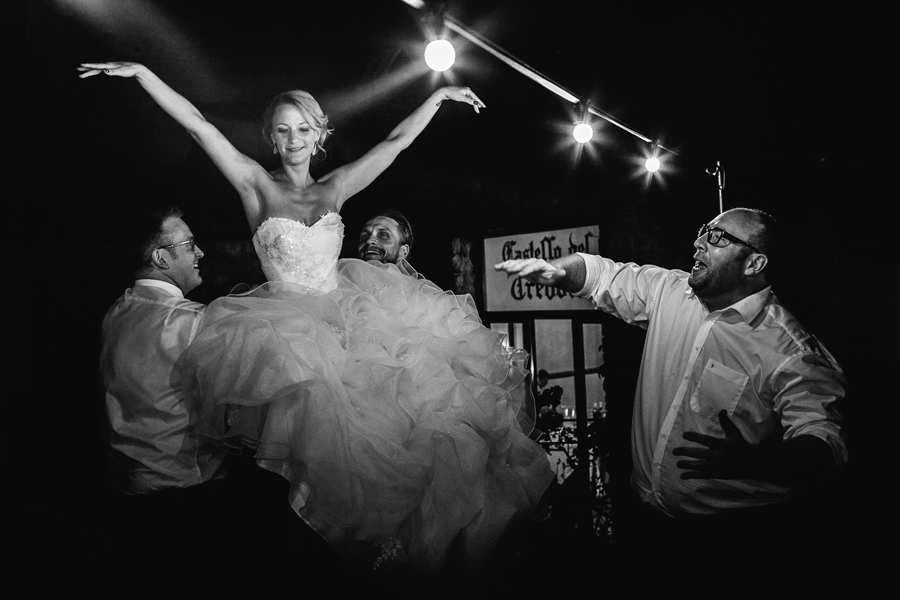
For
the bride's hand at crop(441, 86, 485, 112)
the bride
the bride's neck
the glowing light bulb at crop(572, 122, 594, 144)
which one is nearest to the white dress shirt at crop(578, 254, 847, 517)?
the bride

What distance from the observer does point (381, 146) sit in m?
2.87

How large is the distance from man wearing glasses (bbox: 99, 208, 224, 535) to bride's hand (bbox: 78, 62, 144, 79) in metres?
0.89

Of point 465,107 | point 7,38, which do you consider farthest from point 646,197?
point 7,38

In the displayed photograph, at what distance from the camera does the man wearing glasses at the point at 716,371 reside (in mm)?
2338

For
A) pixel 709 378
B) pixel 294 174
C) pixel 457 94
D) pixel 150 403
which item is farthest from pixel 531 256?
pixel 150 403

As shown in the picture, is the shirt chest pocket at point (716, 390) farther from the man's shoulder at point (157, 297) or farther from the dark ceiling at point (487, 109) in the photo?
the man's shoulder at point (157, 297)

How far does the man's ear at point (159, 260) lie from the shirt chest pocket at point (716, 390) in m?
2.34

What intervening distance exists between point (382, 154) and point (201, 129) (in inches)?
33.0

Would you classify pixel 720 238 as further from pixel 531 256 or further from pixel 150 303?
pixel 150 303

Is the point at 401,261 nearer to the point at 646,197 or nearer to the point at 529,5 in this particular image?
the point at 529,5

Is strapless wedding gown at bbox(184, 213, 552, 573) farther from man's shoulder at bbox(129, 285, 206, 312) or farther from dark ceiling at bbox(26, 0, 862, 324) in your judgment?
dark ceiling at bbox(26, 0, 862, 324)

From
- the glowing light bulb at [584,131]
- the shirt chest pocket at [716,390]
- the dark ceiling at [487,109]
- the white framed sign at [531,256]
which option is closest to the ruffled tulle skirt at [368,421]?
the shirt chest pocket at [716,390]

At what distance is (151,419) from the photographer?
2154mm

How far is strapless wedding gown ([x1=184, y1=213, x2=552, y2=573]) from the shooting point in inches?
75.1
